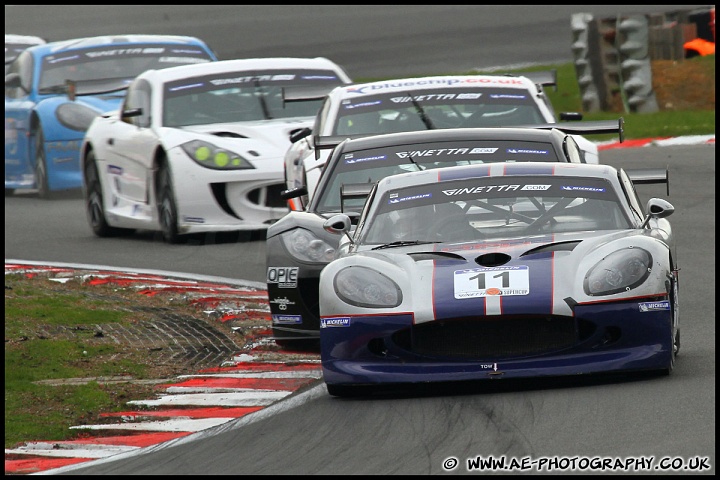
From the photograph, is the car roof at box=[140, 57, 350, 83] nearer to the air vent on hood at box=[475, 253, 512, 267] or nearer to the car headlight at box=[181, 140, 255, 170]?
the car headlight at box=[181, 140, 255, 170]

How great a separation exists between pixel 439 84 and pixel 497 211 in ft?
13.2

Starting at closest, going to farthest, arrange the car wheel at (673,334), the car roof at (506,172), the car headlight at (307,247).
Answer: the car wheel at (673,334)
the car roof at (506,172)
the car headlight at (307,247)

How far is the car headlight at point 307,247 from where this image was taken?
8922 millimetres

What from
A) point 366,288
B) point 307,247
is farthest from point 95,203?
point 366,288

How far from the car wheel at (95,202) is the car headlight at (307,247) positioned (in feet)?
20.1

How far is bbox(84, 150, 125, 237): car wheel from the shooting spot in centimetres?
1498

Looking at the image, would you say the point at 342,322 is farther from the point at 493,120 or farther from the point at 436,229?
the point at 493,120

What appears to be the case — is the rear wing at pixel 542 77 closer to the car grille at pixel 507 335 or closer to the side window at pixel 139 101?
the side window at pixel 139 101

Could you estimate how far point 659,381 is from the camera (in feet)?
23.8

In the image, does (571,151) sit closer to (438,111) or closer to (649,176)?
(649,176)

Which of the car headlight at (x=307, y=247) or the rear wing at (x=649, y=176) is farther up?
the rear wing at (x=649, y=176)

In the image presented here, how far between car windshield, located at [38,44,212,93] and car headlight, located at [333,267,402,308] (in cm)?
1019

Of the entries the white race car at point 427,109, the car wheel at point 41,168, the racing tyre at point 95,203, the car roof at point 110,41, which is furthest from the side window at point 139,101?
the car roof at point 110,41

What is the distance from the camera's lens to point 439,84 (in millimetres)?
12180
